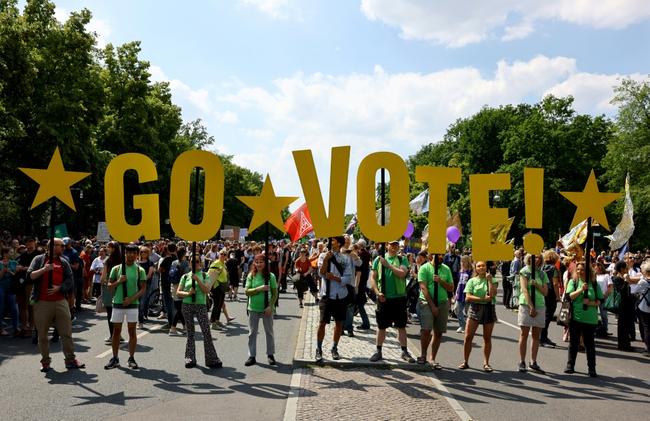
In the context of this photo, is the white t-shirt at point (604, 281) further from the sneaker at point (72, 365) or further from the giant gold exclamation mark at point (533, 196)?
the sneaker at point (72, 365)

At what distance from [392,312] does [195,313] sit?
3.11 meters

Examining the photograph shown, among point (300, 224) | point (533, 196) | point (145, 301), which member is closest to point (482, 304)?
point (533, 196)

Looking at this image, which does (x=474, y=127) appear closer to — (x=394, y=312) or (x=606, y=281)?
(x=606, y=281)

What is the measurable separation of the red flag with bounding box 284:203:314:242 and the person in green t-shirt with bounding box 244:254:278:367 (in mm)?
8986

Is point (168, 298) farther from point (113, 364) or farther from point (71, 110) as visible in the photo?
point (71, 110)

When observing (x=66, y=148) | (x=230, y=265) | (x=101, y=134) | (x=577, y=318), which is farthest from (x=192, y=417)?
(x=101, y=134)

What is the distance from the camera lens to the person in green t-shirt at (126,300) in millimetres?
8727

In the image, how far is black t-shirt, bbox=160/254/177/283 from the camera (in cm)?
1273

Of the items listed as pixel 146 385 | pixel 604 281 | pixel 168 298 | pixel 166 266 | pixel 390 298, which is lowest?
pixel 146 385

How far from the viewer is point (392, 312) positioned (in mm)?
9008

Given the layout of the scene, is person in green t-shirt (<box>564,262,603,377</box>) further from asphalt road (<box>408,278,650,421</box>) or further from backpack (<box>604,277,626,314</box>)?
backpack (<box>604,277,626,314</box>)

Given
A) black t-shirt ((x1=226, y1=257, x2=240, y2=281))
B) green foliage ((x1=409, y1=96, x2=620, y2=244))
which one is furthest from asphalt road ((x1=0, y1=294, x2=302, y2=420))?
green foliage ((x1=409, y1=96, x2=620, y2=244))

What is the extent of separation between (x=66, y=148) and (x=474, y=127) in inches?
1621

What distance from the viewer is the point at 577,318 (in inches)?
347
